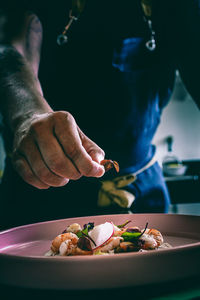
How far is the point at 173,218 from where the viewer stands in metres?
0.66

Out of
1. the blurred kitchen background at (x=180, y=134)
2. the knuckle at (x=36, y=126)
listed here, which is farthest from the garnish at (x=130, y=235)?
the blurred kitchen background at (x=180, y=134)

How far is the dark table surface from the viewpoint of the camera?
31 cm

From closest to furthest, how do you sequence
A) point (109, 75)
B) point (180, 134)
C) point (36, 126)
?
point (36, 126), point (109, 75), point (180, 134)

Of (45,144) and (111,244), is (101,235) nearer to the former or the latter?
(111,244)

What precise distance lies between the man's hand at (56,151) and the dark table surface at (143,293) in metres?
0.27

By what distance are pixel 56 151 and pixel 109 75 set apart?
89 centimetres

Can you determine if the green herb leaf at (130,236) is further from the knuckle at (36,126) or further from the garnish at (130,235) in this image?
the knuckle at (36,126)

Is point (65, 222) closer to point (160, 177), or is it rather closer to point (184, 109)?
point (160, 177)

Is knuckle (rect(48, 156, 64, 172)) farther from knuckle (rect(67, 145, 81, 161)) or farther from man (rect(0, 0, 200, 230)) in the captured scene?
man (rect(0, 0, 200, 230))

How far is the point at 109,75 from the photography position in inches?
54.9

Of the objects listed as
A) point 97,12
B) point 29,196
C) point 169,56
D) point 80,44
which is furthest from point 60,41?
point 29,196

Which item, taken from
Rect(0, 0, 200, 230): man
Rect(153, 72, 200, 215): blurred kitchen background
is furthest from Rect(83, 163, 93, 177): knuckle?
Rect(153, 72, 200, 215): blurred kitchen background

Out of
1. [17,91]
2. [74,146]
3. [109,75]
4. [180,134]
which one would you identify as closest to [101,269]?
[74,146]

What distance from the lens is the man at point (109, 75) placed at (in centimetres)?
132
